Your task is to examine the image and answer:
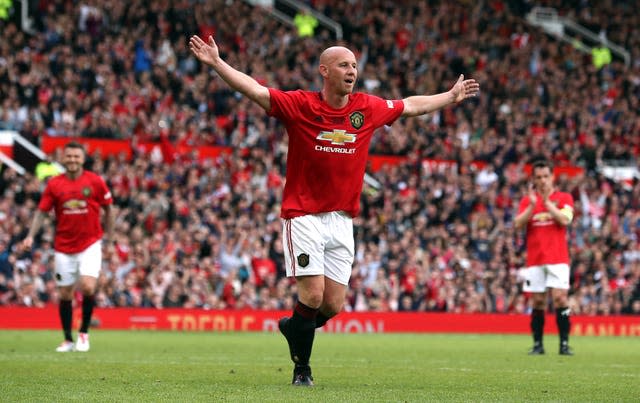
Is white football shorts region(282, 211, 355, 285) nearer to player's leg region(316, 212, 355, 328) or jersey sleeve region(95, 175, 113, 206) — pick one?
player's leg region(316, 212, 355, 328)

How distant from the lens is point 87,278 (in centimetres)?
1491

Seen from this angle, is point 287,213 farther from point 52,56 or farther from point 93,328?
point 52,56

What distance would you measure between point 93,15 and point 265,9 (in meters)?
6.81

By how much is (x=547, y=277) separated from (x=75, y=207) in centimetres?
636

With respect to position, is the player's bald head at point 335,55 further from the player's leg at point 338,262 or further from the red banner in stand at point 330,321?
the red banner in stand at point 330,321

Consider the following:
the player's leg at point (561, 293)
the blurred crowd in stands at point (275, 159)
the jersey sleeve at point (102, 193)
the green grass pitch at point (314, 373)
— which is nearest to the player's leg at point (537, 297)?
the player's leg at point (561, 293)

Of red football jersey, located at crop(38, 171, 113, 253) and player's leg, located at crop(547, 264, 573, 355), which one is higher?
red football jersey, located at crop(38, 171, 113, 253)

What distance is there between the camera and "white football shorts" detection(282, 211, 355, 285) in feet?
31.9

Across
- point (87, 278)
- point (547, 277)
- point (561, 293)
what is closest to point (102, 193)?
point (87, 278)

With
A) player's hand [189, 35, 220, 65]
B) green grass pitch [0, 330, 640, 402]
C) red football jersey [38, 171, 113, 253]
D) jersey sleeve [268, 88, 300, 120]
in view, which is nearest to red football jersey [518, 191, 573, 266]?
green grass pitch [0, 330, 640, 402]

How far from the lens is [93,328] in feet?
79.5

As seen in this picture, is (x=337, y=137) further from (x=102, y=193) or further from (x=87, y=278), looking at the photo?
(x=87, y=278)

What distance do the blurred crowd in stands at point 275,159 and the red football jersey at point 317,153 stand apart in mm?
15276

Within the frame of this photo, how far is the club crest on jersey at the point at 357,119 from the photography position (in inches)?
393
